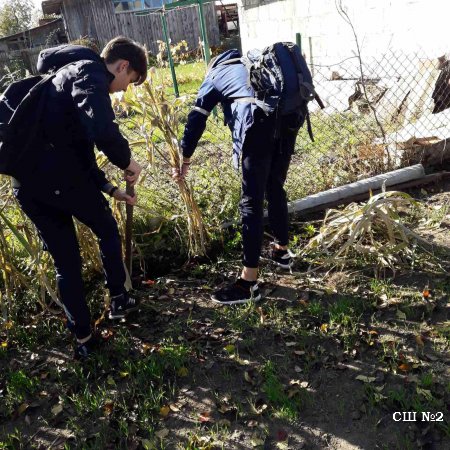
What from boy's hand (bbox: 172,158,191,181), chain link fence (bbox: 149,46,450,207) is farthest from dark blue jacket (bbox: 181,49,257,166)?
chain link fence (bbox: 149,46,450,207)

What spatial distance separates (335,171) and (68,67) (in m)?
2.88

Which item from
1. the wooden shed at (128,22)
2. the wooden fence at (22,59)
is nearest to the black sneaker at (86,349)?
the wooden fence at (22,59)

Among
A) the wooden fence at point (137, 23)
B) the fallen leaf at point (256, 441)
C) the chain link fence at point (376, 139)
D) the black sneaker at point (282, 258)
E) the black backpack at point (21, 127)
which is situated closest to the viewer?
the fallen leaf at point (256, 441)

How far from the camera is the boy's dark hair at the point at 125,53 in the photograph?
237cm

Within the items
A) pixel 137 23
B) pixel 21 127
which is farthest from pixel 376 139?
pixel 137 23

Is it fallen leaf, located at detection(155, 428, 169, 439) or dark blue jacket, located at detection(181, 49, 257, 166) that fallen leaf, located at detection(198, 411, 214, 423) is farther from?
dark blue jacket, located at detection(181, 49, 257, 166)

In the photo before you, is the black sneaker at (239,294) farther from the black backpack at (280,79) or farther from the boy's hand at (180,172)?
the black backpack at (280,79)

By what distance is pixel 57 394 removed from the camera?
2.54m

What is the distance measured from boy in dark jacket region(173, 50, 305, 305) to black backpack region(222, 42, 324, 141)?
46mm

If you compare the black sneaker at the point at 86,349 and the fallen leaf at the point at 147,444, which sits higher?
the black sneaker at the point at 86,349

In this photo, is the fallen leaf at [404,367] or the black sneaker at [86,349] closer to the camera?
the fallen leaf at [404,367]

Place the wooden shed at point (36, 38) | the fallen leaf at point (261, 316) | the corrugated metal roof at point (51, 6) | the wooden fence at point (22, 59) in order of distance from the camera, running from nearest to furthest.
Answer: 1. the fallen leaf at point (261, 316)
2. the wooden fence at point (22, 59)
3. the wooden shed at point (36, 38)
4. the corrugated metal roof at point (51, 6)

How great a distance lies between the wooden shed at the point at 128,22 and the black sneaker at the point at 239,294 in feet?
59.3

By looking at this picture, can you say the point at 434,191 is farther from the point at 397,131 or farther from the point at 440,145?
the point at 397,131
